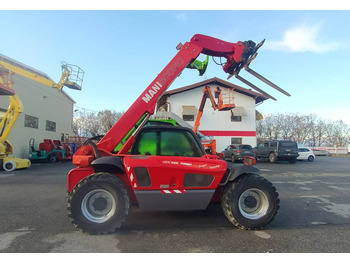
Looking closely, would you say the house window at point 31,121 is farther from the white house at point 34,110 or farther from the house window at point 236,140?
the house window at point 236,140

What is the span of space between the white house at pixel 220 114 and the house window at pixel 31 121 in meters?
13.5

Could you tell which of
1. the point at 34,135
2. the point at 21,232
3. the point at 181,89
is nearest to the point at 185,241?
the point at 21,232

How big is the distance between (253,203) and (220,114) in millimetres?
23185

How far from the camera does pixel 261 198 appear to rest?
397 cm

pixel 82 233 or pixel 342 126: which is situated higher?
pixel 342 126

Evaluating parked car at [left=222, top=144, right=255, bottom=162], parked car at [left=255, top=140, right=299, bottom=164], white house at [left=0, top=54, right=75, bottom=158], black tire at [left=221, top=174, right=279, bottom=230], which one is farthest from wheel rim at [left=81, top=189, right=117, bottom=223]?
parked car at [left=255, top=140, right=299, bottom=164]

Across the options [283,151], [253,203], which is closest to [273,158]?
[283,151]

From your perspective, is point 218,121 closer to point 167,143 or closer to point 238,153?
point 238,153

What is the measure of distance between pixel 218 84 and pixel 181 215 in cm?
2460

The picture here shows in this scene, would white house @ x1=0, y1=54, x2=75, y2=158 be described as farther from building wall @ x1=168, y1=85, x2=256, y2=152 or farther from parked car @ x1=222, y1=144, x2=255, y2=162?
parked car @ x1=222, y1=144, x2=255, y2=162

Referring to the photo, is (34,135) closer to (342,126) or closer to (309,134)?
(309,134)

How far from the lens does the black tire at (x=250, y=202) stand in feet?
12.4

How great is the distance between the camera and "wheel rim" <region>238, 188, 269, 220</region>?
3.90 m

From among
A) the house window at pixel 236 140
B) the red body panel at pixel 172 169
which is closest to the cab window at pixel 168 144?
the red body panel at pixel 172 169
